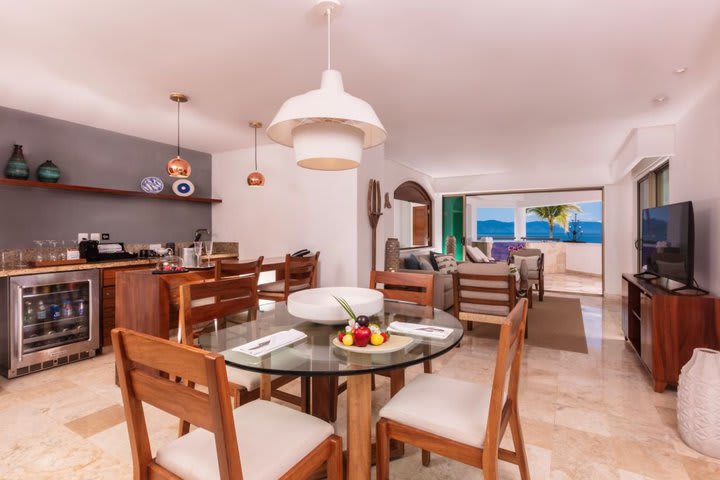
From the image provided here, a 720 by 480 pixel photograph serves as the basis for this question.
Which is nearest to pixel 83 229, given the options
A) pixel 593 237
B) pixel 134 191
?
pixel 134 191

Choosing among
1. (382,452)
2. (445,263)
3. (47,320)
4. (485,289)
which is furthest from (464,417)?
(445,263)

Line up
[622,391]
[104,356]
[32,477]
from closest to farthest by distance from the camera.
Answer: [32,477], [622,391], [104,356]

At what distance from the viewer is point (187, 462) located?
111 cm

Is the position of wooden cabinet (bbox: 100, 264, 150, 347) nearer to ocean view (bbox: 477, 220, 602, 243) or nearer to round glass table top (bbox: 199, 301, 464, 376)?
round glass table top (bbox: 199, 301, 464, 376)

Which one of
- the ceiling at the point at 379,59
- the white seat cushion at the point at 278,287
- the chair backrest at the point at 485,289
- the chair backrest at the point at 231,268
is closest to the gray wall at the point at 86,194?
the ceiling at the point at 379,59

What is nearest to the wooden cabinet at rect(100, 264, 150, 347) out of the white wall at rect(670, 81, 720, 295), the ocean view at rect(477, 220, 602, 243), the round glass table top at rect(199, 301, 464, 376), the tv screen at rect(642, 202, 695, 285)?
the round glass table top at rect(199, 301, 464, 376)

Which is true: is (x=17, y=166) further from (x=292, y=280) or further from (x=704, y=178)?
(x=704, y=178)

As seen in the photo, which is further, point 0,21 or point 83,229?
point 83,229

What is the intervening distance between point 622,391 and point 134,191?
17.2 ft

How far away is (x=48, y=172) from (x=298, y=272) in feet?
8.69

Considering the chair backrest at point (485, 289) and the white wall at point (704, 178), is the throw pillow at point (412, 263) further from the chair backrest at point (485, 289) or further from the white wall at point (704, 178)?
the white wall at point (704, 178)

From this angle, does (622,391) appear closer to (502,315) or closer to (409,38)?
(502,315)

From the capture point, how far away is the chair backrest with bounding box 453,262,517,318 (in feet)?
11.8

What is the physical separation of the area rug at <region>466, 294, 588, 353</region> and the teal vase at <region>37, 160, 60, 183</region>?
472cm
